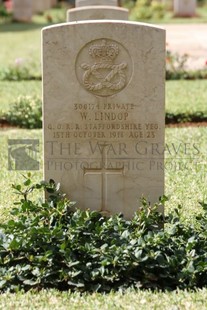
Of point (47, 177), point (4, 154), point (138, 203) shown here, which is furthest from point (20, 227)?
point (4, 154)

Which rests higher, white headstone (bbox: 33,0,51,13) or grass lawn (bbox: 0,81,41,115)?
white headstone (bbox: 33,0,51,13)

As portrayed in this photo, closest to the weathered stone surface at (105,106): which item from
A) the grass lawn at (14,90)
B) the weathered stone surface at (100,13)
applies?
the grass lawn at (14,90)

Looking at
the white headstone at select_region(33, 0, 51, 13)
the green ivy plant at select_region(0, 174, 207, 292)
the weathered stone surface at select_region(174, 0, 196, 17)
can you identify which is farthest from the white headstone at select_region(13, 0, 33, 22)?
the green ivy plant at select_region(0, 174, 207, 292)

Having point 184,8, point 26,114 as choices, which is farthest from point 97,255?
point 184,8

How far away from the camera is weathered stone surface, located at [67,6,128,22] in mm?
11430

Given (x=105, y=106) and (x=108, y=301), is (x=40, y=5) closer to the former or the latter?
(x=105, y=106)

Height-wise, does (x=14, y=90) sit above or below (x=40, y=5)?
below

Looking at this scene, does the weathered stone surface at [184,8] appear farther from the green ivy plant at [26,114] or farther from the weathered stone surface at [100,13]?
the green ivy plant at [26,114]

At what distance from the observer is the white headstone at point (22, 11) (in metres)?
30.2

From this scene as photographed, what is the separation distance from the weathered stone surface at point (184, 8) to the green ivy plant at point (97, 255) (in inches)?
1032

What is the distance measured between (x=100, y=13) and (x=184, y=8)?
19844mm

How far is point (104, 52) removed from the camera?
18.1 feet

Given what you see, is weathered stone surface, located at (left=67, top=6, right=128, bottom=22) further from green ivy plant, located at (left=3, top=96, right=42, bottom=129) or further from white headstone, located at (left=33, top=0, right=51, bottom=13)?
white headstone, located at (left=33, top=0, right=51, bottom=13)

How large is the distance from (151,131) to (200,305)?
1.46 meters
